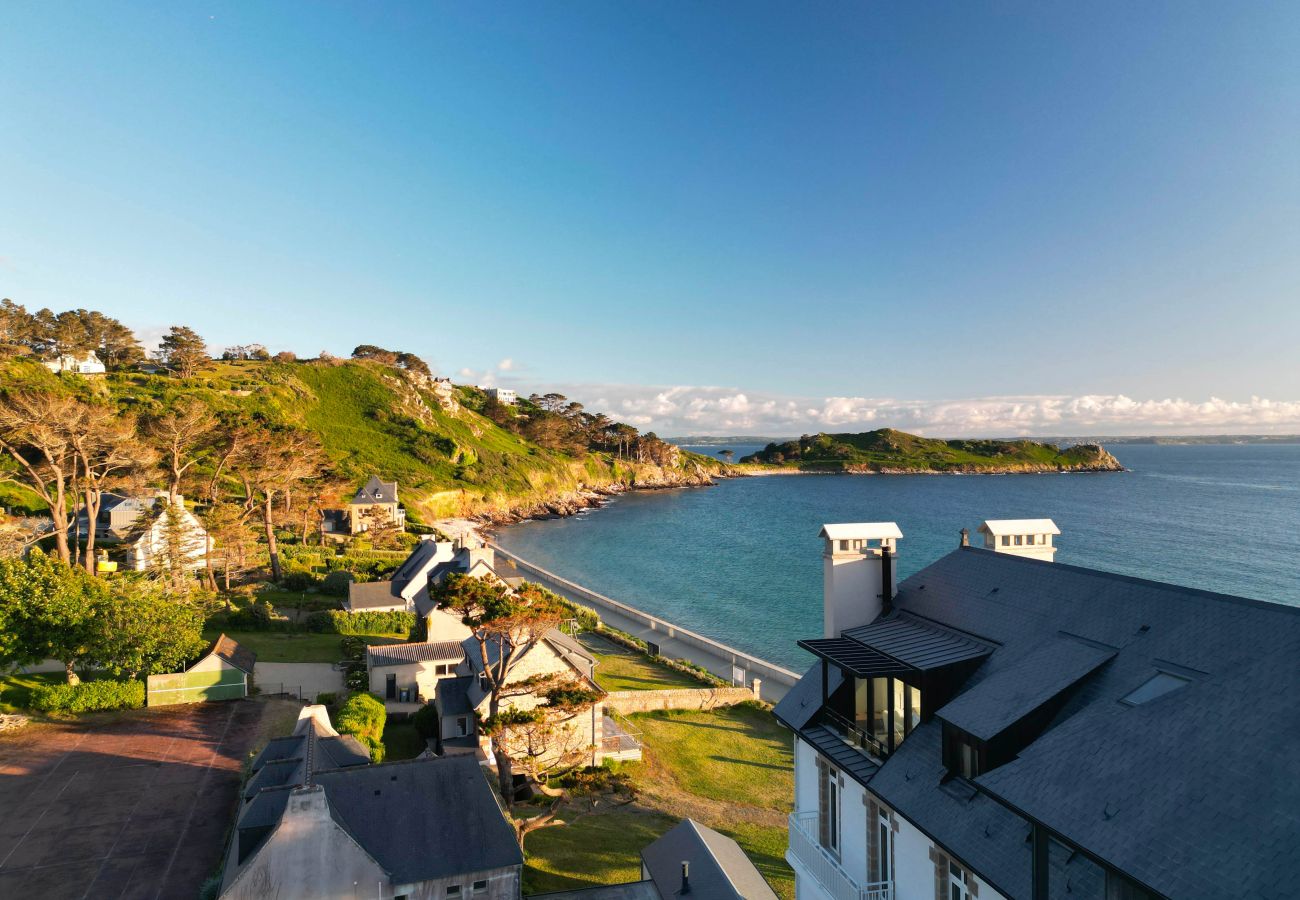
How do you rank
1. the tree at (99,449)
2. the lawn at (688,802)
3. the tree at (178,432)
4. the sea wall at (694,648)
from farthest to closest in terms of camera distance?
the tree at (178,432) < the sea wall at (694,648) < the tree at (99,449) < the lawn at (688,802)

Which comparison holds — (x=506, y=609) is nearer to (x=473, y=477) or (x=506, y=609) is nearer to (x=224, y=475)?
(x=224, y=475)

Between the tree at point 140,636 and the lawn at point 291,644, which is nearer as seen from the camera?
the tree at point 140,636

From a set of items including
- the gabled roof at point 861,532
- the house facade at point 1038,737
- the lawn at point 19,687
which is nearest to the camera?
the house facade at point 1038,737

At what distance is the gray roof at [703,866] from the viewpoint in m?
14.9

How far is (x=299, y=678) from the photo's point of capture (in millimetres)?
30344

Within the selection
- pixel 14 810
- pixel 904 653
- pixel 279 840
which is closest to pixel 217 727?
pixel 14 810

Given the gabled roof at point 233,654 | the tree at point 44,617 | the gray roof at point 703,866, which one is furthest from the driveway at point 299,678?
the gray roof at point 703,866

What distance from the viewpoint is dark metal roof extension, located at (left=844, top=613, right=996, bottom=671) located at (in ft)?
37.5

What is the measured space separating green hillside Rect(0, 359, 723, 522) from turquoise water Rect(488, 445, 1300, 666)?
12.7 meters

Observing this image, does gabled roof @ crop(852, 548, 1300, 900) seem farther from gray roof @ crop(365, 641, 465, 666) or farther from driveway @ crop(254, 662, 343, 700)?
driveway @ crop(254, 662, 343, 700)

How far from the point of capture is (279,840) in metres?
13.6

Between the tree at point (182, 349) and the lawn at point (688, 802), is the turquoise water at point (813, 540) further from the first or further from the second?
the tree at point (182, 349)

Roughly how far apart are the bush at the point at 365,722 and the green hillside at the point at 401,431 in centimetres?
7119

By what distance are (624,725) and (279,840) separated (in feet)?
62.1
